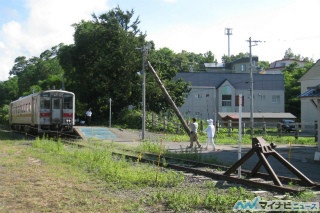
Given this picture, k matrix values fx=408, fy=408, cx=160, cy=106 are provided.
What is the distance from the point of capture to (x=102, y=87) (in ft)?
119

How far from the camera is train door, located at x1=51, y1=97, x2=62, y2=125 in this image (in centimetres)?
2577


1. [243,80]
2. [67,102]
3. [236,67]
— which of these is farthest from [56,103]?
[236,67]

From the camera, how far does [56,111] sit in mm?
25984

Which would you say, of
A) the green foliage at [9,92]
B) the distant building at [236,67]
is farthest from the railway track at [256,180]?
the green foliage at [9,92]

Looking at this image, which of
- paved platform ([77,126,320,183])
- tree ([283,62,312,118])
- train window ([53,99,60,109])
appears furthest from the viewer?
tree ([283,62,312,118])

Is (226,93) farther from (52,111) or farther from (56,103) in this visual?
(52,111)

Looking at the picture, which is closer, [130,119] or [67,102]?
[67,102]

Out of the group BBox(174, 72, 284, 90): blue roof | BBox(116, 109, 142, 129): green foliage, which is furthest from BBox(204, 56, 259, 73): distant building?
BBox(116, 109, 142, 129): green foliage

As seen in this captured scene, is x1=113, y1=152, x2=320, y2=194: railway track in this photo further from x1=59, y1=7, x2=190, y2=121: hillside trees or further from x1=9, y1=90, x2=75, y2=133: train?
x1=59, y1=7, x2=190, y2=121: hillside trees

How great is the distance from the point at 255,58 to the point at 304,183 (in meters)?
87.4

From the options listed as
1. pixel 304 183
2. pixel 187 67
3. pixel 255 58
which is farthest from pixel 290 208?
pixel 255 58

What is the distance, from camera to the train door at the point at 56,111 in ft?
84.5

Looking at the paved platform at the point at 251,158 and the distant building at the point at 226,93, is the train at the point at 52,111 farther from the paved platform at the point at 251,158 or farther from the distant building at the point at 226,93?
the distant building at the point at 226,93

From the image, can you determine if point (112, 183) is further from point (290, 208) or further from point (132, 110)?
point (132, 110)
